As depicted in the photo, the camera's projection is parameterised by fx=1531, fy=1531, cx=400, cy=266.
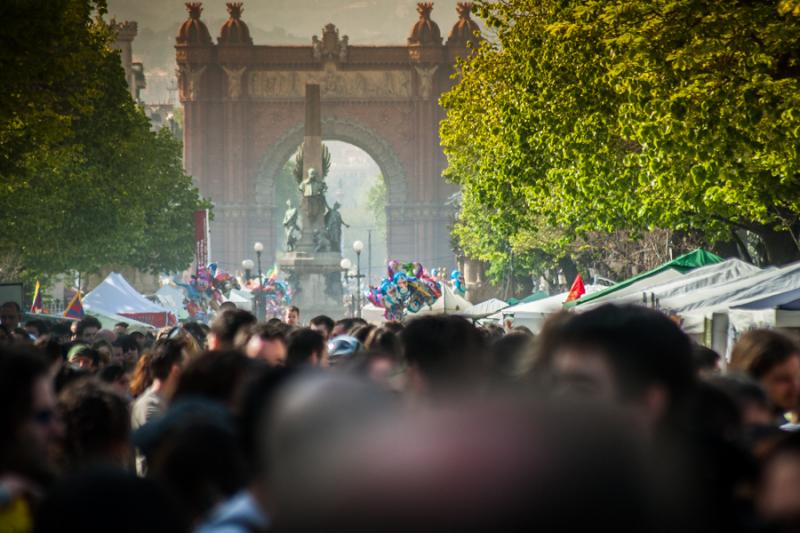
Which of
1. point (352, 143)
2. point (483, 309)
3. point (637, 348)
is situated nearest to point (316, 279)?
point (483, 309)

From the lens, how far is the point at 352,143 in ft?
315

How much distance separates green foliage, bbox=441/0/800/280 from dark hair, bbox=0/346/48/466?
15209 millimetres

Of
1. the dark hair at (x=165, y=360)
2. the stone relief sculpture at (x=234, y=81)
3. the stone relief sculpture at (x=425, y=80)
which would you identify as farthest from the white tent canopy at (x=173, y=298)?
the dark hair at (x=165, y=360)

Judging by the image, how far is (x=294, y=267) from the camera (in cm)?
6219

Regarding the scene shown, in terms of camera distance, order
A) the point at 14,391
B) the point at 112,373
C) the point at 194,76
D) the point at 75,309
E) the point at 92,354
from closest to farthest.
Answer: the point at 14,391 → the point at 112,373 → the point at 92,354 → the point at 75,309 → the point at 194,76

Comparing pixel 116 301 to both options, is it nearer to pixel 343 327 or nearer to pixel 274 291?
Answer: pixel 274 291

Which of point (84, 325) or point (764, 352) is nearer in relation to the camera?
point (764, 352)

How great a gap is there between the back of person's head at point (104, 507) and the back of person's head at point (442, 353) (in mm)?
2172

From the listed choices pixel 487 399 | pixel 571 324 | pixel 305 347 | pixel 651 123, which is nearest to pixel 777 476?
pixel 571 324

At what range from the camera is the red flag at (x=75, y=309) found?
3291 centimetres

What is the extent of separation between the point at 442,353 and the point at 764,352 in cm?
192

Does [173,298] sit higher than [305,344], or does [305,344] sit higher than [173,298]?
[173,298]

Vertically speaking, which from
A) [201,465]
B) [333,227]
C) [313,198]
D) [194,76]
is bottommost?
[201,465]

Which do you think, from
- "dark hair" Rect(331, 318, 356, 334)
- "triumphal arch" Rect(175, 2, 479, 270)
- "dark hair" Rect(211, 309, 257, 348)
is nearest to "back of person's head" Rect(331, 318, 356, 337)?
"dark hair" Rect(331, 318, 356, 334)
